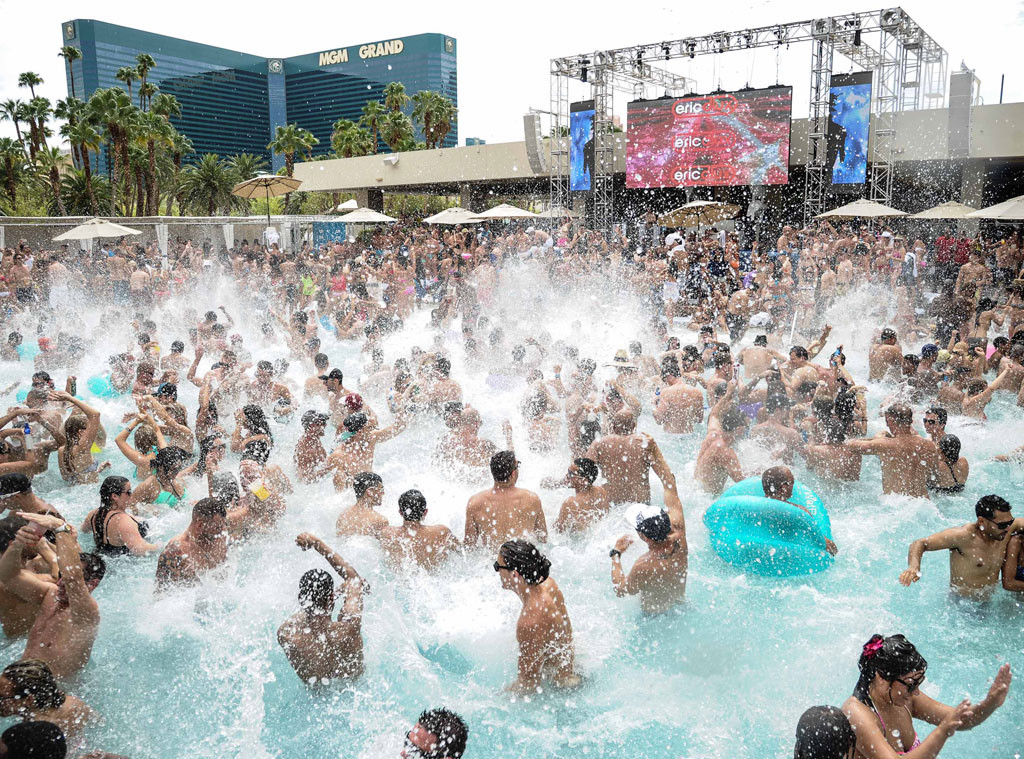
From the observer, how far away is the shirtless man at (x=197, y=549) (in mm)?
4547

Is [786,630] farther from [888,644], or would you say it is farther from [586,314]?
[586,314]

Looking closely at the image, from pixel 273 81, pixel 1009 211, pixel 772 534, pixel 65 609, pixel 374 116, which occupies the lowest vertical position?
pixel 772 534

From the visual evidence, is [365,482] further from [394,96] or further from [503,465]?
[394,96]

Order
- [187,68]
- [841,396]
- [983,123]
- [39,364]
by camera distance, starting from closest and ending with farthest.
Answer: [841,396], [39,364], [983,123], [187,68]

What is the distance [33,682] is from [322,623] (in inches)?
50.8

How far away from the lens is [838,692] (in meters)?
4.25

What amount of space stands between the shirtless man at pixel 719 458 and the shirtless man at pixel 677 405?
118 cm

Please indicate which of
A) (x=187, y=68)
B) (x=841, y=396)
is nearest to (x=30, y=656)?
(x=841, y=396)

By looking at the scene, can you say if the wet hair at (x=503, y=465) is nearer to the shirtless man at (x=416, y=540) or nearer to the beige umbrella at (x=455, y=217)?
the shirtless man at (x=416, y=540)

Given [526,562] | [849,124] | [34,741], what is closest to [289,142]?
[849,124]

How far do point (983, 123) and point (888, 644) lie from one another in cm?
2148

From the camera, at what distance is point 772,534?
5047 mm

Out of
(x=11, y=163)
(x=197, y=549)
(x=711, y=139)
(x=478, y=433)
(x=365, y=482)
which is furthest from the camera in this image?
(x=11, y=163)

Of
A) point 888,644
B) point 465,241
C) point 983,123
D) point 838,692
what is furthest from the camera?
point 465,241
